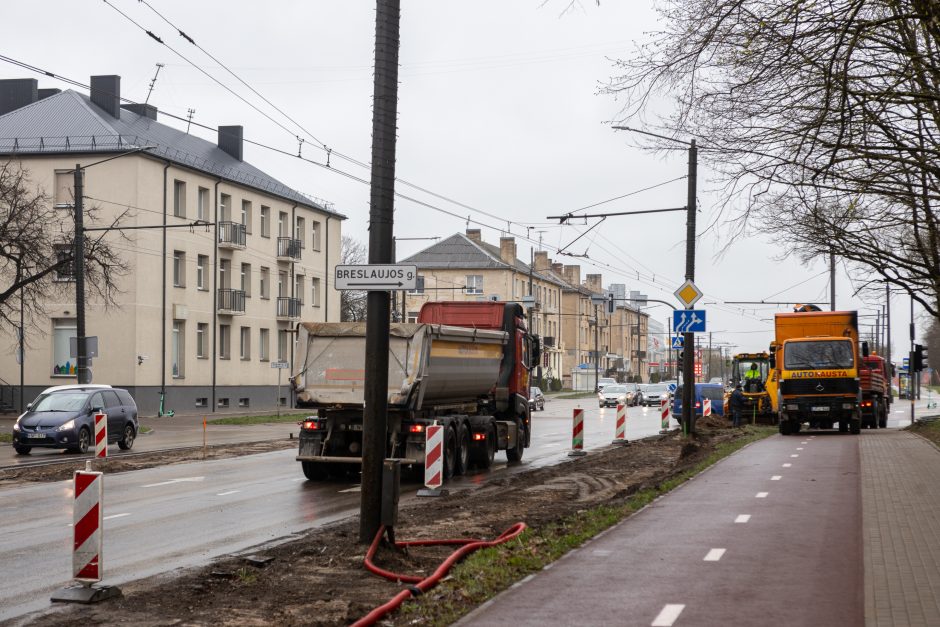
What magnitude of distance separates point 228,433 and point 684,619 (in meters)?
30.3

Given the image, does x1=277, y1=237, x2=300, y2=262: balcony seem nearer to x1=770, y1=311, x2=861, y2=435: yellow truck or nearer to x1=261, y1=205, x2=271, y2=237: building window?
x1=261, y1=205, x2=271, y2=237: building window

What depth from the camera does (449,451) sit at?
20500 mm

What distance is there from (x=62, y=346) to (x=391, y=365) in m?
34.6

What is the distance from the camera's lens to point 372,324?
11.0 meters

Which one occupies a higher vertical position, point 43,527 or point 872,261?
point 872,261

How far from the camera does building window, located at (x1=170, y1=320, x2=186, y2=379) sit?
52.1 metres

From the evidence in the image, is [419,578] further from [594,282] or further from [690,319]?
[594,282]

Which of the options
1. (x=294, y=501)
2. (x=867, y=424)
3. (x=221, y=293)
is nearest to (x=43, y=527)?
(x=294, y=501)

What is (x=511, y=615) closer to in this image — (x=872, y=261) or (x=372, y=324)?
(x=372, y=324)

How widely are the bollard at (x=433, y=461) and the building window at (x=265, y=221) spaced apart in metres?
44.4

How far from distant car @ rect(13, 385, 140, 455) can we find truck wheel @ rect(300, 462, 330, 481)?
8.97 metres

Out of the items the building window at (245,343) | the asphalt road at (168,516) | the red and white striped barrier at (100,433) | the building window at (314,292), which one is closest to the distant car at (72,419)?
the red and white striped barrier at (100,433)

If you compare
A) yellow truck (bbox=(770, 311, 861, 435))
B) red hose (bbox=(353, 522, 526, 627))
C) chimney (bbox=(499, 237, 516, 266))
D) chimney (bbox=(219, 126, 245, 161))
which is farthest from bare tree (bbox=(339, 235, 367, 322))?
red hose (bbox=(353, 522, 526, 627))

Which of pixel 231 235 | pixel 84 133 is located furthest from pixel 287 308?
pixel 84 133
